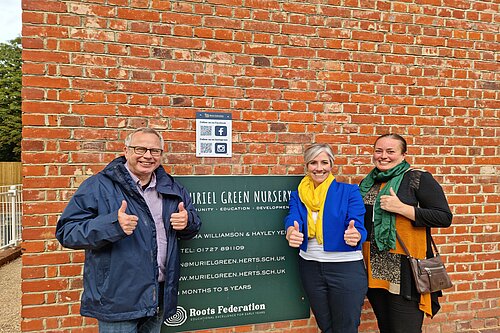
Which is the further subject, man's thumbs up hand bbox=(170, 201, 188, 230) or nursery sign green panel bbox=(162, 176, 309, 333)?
nursery sign green panel bbox=(162, 176, 309, 333)

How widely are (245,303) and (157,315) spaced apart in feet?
3.07

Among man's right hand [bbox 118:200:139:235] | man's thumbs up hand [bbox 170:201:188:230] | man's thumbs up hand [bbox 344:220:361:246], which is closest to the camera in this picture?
man's right hand [bbox 118:200:139:235]

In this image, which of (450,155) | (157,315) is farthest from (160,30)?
(450,155)

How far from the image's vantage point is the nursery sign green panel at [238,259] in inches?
120

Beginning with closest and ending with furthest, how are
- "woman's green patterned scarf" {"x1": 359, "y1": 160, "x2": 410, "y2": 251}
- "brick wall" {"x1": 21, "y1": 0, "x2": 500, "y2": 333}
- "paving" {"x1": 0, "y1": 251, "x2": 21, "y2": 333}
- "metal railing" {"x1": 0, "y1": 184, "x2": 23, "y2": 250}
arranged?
"woman's green patterned scarf" {"x1": 359, "y1": 160, "x2": 410, "y2": 251} < "brick wall" {"x1": 21, "y1": 0, "x2": 500, "y2": 333} < "paving" {"x1": 0, "y1": 251, "x2": 21, "y2": 333} < "metal railing" {"x1": 0, "y1": 184, "x2": 23, "y2": 250}

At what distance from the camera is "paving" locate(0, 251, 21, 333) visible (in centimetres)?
454

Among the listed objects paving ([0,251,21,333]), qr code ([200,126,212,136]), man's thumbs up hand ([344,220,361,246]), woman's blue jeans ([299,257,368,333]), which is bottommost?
paving ([0,251,21,333])

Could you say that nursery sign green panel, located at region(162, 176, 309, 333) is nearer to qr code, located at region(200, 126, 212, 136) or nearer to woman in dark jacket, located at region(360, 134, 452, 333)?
qr code, located at region(200, 126, 212, 136)

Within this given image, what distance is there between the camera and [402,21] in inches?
138

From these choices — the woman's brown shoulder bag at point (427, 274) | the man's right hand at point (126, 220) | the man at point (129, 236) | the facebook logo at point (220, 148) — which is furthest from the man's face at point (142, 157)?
the woman's brown shoulder bag at point (427, 274)

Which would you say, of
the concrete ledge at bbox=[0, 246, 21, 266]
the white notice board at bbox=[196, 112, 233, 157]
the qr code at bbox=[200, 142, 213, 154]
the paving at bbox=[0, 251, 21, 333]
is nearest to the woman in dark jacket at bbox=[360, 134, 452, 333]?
the white notice board at bbox=[196, 112, 233, 157]

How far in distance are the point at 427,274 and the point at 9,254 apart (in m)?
7.46

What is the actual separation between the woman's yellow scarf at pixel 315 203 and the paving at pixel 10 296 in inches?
154

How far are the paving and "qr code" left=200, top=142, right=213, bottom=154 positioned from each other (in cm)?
338
